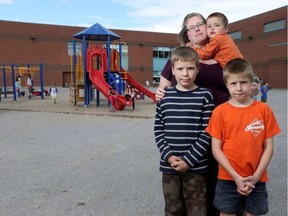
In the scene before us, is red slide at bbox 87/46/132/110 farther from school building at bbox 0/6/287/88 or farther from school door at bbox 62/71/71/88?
school door at bbox 62/71/71/88

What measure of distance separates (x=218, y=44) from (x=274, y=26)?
41897 millimetres

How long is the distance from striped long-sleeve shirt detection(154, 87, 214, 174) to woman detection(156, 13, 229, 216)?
160 mm

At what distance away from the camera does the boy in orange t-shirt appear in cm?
207

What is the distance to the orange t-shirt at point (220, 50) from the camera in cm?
235

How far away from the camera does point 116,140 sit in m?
7.15

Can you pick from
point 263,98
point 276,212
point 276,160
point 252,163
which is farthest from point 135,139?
point 263,98

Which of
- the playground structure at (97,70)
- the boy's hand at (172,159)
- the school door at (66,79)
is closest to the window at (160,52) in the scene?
the school door at (66,79)

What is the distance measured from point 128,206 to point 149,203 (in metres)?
0.26

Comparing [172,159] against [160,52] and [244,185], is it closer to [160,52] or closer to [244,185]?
[244,185]

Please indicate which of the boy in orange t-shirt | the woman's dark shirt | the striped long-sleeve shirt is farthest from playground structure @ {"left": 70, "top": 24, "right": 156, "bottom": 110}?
the boy in orange t-shirt

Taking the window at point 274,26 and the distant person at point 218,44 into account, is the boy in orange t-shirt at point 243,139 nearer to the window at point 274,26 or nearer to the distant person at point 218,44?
the distant person at point 218,44

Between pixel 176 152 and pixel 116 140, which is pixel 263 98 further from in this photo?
pixel 176 152

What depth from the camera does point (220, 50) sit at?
239 centimetres

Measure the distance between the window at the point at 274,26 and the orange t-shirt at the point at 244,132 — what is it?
40830 mm
